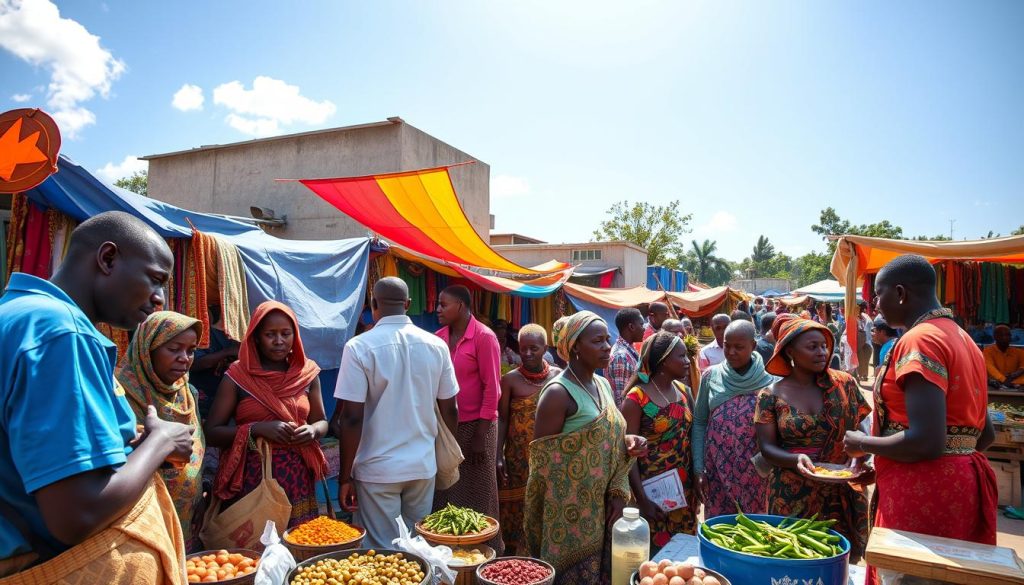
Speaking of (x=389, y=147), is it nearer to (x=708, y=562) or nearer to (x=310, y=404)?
(x=310, y=404)

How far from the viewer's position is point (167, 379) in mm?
3143

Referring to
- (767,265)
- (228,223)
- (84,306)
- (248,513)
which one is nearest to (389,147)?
(228,223)

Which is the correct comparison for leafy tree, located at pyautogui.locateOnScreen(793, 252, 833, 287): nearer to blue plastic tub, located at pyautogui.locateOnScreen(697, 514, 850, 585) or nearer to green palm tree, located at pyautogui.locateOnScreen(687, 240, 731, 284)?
green palm tree, located at pyautogui.locateOnScreen(687, 240, 731, 284)

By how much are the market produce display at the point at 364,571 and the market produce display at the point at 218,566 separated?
1.05 feet

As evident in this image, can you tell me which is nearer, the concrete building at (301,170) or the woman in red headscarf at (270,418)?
the woman in red headscarf at (270,418)

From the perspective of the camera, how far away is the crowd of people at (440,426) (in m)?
1.36

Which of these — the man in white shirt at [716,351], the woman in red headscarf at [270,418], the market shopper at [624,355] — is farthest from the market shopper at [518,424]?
the man in white shirt at [716,351]

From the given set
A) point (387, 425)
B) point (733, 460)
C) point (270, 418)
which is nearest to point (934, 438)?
point (733, 460)

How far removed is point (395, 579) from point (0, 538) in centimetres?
149

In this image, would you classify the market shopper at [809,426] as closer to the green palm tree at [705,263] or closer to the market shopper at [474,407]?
the market shopper at [474,407]

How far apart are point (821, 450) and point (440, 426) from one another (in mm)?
2294

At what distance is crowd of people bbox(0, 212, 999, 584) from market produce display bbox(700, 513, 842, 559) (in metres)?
0.50

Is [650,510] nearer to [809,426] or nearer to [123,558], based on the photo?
[809,426]

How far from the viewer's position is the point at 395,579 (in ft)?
8.20
